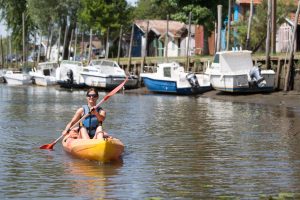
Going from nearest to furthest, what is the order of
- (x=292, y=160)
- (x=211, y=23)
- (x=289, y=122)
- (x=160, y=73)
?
(x=292, y=160)
(x=289, y=122)
(x=160, y=73)
(x=211, y=23)

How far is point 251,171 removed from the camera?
48.9 feet

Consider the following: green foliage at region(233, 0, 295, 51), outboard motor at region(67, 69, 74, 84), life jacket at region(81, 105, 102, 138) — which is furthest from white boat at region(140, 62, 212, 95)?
life jacket at region(81, 105, 102, 138)

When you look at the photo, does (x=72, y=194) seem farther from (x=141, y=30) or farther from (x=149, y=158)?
(x=141, y=30)

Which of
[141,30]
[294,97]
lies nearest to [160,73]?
[294,97]

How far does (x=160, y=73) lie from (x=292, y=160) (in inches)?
1192

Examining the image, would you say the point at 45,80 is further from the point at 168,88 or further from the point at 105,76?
the point at 168,88

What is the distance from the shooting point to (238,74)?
131 feet

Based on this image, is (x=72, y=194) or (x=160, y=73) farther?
(x=160, y=73)

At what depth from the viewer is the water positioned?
42.2ft

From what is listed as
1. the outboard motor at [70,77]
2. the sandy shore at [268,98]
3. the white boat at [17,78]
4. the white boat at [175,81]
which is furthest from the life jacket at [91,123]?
the white boat at [17,78]

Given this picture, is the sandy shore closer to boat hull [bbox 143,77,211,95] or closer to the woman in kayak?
boat hull [bbox 143,77,211,95]

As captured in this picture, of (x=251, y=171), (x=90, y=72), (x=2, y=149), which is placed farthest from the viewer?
(x=90, y=72)

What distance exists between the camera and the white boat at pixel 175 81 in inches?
1732

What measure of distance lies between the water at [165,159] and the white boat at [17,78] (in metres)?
35.1
